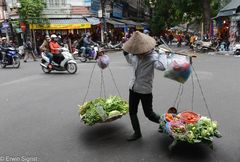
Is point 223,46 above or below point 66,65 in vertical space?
above

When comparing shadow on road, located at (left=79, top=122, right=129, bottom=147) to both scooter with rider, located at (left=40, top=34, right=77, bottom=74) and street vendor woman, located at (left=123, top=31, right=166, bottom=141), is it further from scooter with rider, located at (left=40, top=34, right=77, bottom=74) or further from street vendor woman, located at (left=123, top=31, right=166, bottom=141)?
scooter with rider, located at (left=40, top=34, right=77, bottom=74)

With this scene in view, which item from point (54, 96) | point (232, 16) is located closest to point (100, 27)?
point (232, 16)

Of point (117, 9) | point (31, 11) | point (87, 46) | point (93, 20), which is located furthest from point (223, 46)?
point (117, 9)

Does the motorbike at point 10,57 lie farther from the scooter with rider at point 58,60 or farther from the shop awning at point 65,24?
the shop awning at point 65,24

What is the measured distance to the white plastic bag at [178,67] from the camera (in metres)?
3.69

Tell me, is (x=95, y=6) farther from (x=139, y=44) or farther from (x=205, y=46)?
(x=139, y=44)

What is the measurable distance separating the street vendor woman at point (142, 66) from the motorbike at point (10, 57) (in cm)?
1096

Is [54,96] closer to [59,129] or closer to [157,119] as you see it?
[59,129]

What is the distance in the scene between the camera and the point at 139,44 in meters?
3.93

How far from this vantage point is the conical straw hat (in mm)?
3895

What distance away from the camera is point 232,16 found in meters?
21.2

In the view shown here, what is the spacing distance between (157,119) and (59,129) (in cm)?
164

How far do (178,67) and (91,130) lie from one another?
186cm

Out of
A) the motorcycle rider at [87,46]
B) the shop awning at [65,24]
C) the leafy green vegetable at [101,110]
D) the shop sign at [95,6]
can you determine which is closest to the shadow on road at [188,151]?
the leafy green vegetable at [101,110]
